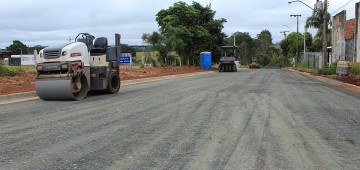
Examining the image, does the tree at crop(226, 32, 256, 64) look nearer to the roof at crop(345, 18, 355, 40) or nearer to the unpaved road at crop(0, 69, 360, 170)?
the roof at crop(345, 18, 355, 40)

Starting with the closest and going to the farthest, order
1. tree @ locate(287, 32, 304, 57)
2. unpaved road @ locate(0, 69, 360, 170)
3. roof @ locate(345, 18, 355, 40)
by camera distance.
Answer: unpaved road @ locate(0, 69, 360, 170), roof @ locate(345, 18, 355, 40), tree @ locate(287, 32, 304, 57)

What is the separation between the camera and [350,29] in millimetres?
42938

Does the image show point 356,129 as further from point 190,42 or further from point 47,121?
point 190,42

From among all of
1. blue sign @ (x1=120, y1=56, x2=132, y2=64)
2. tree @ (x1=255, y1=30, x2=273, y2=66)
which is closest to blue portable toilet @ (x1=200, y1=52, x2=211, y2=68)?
blue sign @ (x1=120, y1=56, x2=132, y2=64)

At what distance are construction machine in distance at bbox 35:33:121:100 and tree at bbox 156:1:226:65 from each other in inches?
1175

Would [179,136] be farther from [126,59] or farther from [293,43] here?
[293,43]

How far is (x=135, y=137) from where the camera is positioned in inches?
313

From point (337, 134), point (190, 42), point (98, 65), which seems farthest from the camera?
point (190, 42)

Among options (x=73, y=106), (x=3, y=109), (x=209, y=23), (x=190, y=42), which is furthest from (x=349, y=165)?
(x=209, y=23)

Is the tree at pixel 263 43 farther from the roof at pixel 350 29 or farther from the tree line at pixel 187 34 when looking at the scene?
the roof at pixel 350 29

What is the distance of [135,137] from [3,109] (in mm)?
5851

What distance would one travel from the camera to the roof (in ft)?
136

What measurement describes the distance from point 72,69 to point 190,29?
39046 millimetres

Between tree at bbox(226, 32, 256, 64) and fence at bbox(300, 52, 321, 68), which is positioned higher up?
tree at bbox(226, 32, 256, 64)
